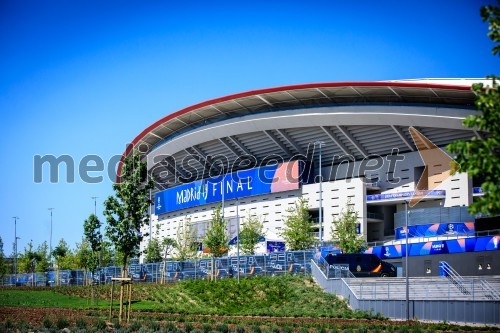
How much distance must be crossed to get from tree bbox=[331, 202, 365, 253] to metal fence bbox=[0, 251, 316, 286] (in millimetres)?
9082

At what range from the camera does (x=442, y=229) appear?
185 ft

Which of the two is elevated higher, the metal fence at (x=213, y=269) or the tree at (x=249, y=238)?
the tree at (x=249, y=238)

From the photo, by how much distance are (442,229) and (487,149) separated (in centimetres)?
4513

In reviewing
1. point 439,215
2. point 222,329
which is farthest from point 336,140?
point 222,329

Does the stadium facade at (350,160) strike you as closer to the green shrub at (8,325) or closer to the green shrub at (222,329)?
the green shrub at (222,329)

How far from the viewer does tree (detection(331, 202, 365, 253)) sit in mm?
58134

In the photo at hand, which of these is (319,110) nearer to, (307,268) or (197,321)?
(307,268)

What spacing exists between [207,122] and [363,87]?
23137 mm

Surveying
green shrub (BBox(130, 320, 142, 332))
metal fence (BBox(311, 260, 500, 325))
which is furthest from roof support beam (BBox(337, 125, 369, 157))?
green shrub (BBox(130, 320, 142, 332))

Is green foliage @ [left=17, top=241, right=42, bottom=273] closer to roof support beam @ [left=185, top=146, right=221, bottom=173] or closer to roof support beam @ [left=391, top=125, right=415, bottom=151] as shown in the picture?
roof support beam @ [left=185, top=146, right=221, bottom=173]

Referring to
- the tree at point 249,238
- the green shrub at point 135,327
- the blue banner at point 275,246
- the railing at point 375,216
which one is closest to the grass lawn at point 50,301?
the green shrub at point 135,327

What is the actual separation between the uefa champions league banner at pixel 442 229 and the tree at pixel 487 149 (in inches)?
1655

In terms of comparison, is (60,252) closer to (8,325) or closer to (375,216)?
(375,216)

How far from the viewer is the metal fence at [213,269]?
4966 cm
